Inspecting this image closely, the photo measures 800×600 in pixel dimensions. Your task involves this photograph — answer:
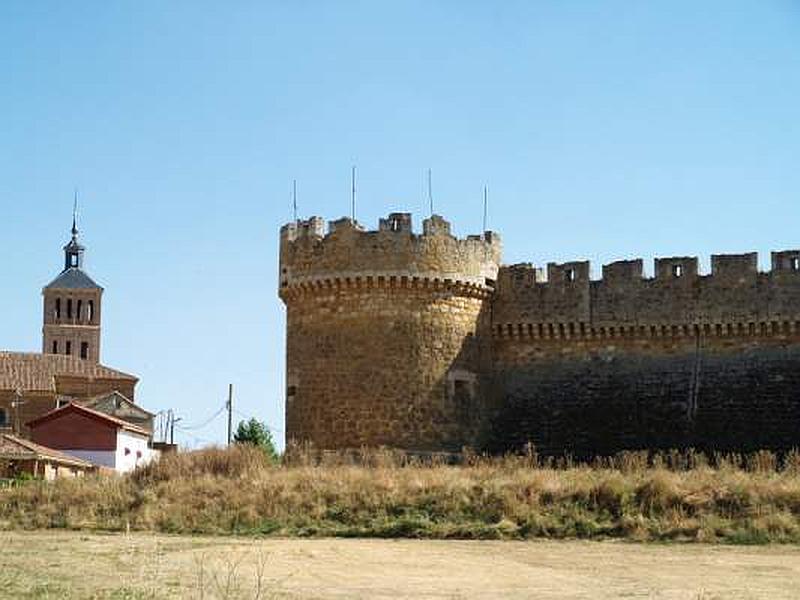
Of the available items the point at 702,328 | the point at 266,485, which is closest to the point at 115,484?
the point at 266,485

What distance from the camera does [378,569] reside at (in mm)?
15219

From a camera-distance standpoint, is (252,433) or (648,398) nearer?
(648,398)

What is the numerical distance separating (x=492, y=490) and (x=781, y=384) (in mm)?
7219

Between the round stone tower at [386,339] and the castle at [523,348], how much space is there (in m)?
0.03

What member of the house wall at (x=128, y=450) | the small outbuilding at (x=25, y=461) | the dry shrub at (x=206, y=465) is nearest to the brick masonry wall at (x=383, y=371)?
the dry shrub at (x=206, y=465)

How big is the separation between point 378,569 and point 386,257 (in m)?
11.1

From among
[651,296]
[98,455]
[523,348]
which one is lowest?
[98,455]

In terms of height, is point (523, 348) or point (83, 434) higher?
point (523, 348)

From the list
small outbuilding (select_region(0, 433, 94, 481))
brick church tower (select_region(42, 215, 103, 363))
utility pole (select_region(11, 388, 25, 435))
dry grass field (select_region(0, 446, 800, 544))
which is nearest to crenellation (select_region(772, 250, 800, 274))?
dry grass field (select_region(0, 446, 800, 544))

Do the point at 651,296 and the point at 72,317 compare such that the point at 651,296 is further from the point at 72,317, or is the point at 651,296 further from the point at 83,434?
the point at 72,317

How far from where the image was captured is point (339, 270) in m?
25.9

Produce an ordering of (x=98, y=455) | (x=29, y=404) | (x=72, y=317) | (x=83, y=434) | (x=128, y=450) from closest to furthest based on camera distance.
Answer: (x=98, y=455) < (x=83, y=434) < (x=128, y=450) < (x=29, y=404) < (x=72, y=317)

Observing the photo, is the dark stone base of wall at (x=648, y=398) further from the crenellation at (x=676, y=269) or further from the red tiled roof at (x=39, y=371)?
the red tiled roof at (x=39, y=371)

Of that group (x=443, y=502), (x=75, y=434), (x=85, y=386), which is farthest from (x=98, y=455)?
(x=443, y=502)
